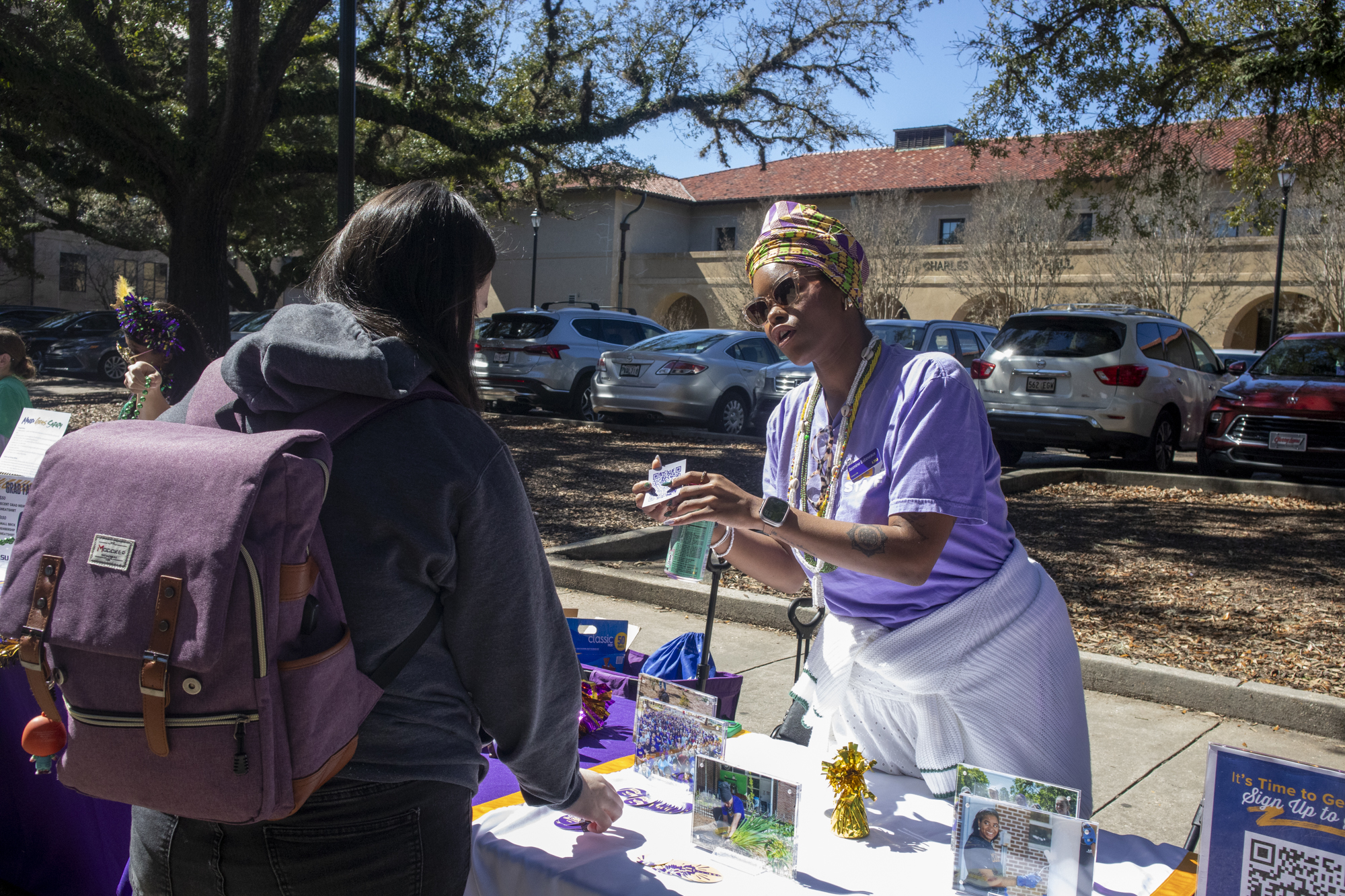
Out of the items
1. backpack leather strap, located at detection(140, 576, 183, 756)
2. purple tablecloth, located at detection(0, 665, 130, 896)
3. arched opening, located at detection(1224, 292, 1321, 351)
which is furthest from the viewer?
arched opening, located at detection(1224, 292, 1321, 351)

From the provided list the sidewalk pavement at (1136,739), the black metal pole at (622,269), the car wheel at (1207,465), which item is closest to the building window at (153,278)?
the black metal pole at (622,269)

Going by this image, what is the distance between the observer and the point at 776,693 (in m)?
4.87

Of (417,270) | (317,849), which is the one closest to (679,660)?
(317,849)

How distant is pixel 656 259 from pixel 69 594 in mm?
42127

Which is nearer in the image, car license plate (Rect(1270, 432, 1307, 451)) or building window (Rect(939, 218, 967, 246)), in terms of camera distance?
car license plate (Rect(1270, 432, 1307, 451))

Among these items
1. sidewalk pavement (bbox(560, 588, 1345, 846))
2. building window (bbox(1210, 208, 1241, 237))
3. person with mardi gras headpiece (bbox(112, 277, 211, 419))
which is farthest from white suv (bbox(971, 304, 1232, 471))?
building window (bbox(1210, 208, 1241, 237))

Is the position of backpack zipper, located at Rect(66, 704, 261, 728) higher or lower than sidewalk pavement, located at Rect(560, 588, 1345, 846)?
higher

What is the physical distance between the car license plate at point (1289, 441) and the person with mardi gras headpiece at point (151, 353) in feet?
33.7

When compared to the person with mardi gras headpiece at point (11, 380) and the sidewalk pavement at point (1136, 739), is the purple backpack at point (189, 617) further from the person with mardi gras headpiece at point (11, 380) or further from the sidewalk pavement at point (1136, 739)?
the person with mardi gras headpiece at point (11, 380)

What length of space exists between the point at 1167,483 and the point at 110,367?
23.1 meters

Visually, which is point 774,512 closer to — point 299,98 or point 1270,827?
point 1270,827

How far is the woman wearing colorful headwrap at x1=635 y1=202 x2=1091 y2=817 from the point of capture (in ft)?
7.28

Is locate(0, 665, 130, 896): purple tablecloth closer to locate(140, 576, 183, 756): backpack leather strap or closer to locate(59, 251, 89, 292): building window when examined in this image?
locate(140, 576, 183, 756): backpack leather strap

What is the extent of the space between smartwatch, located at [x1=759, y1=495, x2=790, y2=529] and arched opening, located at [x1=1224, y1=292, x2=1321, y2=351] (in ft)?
103
